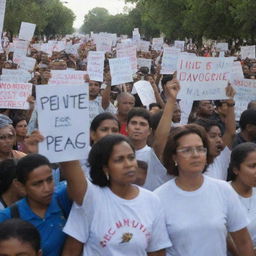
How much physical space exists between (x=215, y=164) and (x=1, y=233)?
6.87 ft

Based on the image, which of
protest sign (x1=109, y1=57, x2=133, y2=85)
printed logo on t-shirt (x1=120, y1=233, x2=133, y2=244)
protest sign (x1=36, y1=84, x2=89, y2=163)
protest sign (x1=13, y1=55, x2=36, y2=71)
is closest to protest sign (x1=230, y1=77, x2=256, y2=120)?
protest sign (x1=109, y1=57, x2=133, y2=85)

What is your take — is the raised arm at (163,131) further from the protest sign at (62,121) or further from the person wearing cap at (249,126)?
the person wearing cap at (249,126)

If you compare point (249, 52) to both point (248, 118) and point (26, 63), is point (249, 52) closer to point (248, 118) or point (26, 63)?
point (26, 63)

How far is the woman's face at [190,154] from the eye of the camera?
10.9 ft

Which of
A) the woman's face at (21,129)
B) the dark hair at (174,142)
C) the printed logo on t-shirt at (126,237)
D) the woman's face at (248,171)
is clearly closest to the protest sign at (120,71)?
the woman's face at (21,129)

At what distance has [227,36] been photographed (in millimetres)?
35438

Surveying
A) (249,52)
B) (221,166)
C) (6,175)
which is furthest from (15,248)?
(249,52)

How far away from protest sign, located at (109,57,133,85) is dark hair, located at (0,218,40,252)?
236 inches

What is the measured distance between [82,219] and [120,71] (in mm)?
6089

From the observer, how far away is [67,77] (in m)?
7.41

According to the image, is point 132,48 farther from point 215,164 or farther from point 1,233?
point 1,233

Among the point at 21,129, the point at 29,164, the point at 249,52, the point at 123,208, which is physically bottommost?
the point at 21,129

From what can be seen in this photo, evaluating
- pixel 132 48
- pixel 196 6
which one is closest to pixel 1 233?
pixel 132 48

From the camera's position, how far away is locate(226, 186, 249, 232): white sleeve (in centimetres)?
328
